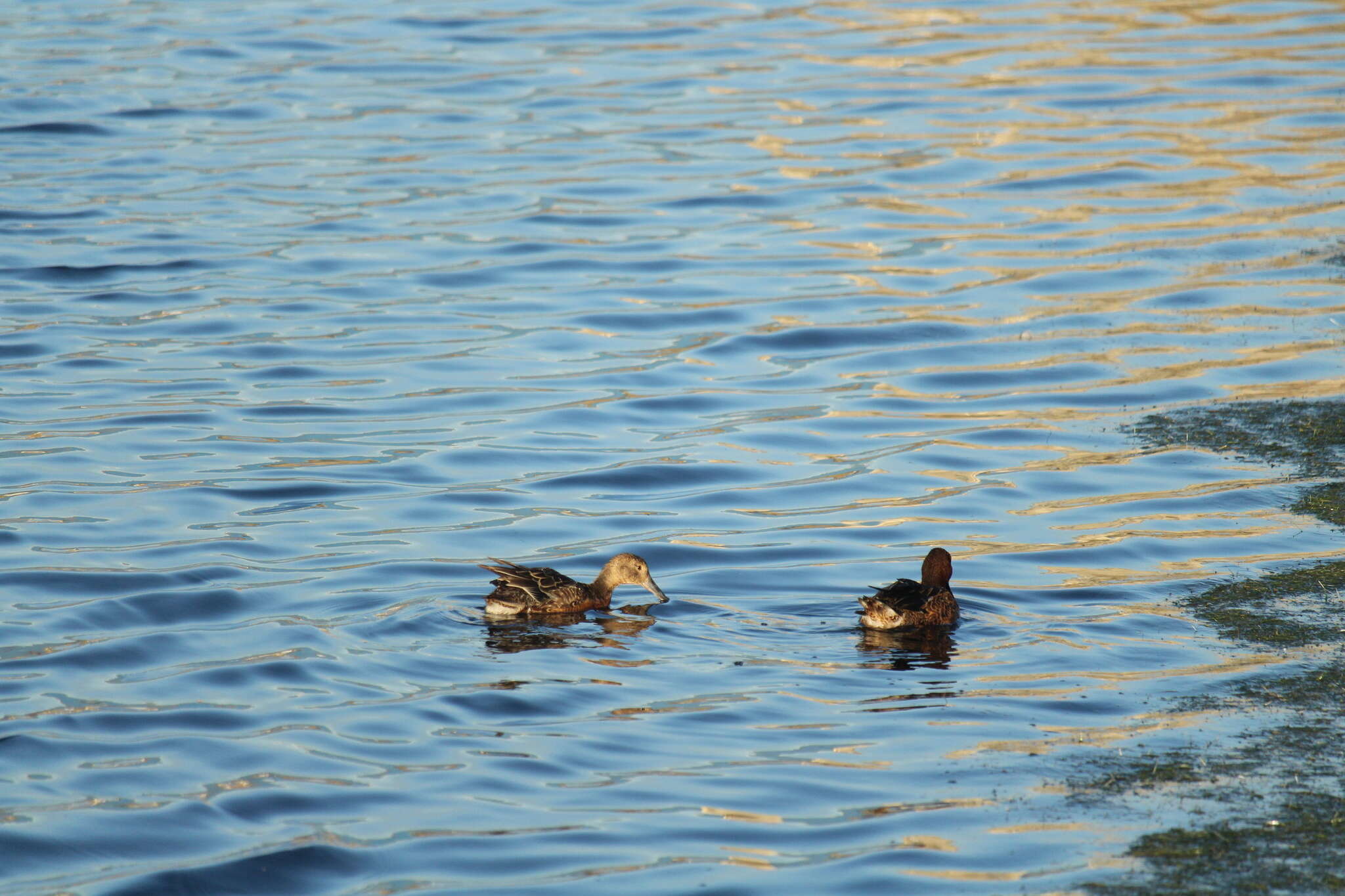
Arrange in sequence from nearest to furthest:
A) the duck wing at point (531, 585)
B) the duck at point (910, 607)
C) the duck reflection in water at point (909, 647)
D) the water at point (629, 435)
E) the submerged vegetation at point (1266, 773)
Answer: the submerged vegetation at point (1266, 773) < the water at point (629, 435) < the duck reflection in water at point (909, 647) < the duck at point (910, 607) < the duck wing at point (531, 585)

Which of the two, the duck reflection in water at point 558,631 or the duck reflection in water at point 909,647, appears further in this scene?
the duck reflection in water at point 558,631

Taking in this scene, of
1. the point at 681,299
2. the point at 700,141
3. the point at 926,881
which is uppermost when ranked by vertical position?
the point at 700,141

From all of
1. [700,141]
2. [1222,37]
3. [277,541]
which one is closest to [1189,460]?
[277,541]

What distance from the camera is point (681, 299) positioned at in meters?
16.3

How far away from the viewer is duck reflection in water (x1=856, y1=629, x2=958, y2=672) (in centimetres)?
835

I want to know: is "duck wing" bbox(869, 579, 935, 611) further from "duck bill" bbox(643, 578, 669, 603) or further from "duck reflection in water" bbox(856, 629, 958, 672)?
"duck bill" bbox(643, 578, 669, 603)

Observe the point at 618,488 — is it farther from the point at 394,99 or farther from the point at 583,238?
the point at 394,99

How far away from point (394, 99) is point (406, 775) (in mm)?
17886

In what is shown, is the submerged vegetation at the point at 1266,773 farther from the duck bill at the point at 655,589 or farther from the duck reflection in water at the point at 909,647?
the duck bill at the point at 655,589

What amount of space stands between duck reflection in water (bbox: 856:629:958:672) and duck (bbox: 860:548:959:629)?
0.04 m

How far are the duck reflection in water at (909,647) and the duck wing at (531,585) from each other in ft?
5.05

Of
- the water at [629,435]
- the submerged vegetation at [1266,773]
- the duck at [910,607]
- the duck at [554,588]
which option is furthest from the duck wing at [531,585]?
the submerged vegetation at [1266,773]

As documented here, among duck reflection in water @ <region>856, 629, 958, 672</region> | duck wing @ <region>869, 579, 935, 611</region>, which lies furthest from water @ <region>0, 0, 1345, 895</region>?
duck wing @ <region>869, 579, 935, 611</region>

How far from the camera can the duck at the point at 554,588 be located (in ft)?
28.9
